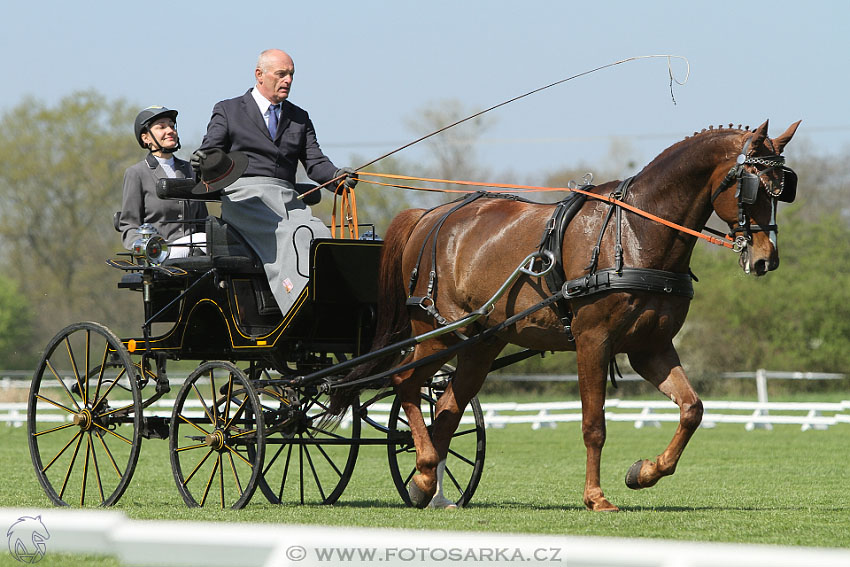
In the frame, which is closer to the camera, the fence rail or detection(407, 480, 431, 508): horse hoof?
detection(407, 480, 431, 508): horse hoof

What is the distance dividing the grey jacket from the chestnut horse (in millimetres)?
1653

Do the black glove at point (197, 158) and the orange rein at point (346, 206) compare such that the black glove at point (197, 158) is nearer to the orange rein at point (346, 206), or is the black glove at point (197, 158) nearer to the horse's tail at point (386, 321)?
the orange rein at point (346, 206)

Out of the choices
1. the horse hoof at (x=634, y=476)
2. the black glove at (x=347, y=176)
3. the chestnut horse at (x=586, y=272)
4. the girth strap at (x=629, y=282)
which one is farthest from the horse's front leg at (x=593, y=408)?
the black glove at (x=347, y=176)

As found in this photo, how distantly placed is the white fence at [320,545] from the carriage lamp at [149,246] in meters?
4.71

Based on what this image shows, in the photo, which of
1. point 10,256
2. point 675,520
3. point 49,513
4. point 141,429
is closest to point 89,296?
point 10,256

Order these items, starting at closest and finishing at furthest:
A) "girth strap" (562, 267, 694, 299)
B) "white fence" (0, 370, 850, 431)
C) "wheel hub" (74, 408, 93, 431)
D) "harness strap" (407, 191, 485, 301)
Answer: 1. "girth strap" (562, 267, 694, 299)
2. "harness strap" (407, 191, 485, 301)
3. "wheel hub" (74, 408, 93, 431)
4. "white fence" (0, 370, 850, 431)

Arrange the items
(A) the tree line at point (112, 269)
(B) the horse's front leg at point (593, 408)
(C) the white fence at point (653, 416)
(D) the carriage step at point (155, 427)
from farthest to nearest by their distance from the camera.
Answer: (A) the tree line at point (112, 269)
(C) the white fence at point (653, 416)
(D) the carriage step at point (155, 427)
(B) the horse's front leg at point (593, 408)

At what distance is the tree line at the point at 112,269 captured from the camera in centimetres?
3366

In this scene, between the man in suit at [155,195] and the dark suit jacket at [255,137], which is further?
the man in suit at [155,195]

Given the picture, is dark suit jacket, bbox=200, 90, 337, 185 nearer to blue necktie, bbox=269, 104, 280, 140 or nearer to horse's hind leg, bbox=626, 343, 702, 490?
blue necktie, bbox=269, 104, 280, 140

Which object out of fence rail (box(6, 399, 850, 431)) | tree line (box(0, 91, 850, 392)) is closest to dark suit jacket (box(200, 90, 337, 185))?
fence rail (box(6, 399, 850, 431))

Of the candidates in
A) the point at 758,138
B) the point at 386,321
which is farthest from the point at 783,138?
the point at 386,321

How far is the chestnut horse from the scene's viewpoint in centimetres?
638

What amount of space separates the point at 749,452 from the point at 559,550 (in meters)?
13.2
